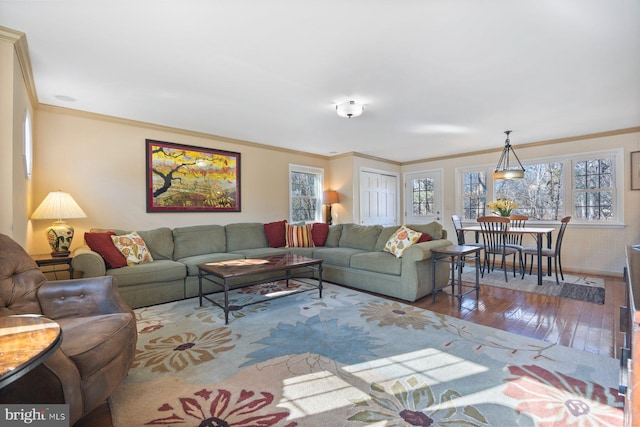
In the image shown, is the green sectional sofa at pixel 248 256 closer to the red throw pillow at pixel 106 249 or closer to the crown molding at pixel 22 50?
the red throw pillow at pixel 106 249

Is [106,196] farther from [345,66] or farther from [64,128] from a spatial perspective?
[345,66]

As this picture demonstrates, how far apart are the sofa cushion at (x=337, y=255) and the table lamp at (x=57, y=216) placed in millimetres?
2963

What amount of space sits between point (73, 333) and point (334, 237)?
3790mm

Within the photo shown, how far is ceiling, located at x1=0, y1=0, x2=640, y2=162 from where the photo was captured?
188cm

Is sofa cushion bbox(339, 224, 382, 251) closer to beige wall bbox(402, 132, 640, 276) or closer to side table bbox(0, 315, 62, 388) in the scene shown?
beige wall bbox(402, 132, 640, 276)

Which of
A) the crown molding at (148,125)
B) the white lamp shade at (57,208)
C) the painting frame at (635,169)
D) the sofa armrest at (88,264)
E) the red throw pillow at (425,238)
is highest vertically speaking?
the crown molding at (148,125)

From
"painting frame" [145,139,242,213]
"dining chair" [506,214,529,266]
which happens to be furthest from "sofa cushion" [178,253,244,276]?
"dining chair" [506,214,529,266]

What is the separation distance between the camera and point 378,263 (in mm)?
3691

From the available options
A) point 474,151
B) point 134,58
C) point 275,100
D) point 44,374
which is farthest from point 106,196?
point 474,151

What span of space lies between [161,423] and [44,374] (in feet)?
1.87

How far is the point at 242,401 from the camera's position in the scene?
5.42 ft

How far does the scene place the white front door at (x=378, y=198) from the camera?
6.41 m

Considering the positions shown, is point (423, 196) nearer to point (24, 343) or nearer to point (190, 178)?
point (190, 178)

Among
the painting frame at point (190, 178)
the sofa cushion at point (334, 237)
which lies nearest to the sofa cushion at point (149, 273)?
the painting frame at point (190, 178)
